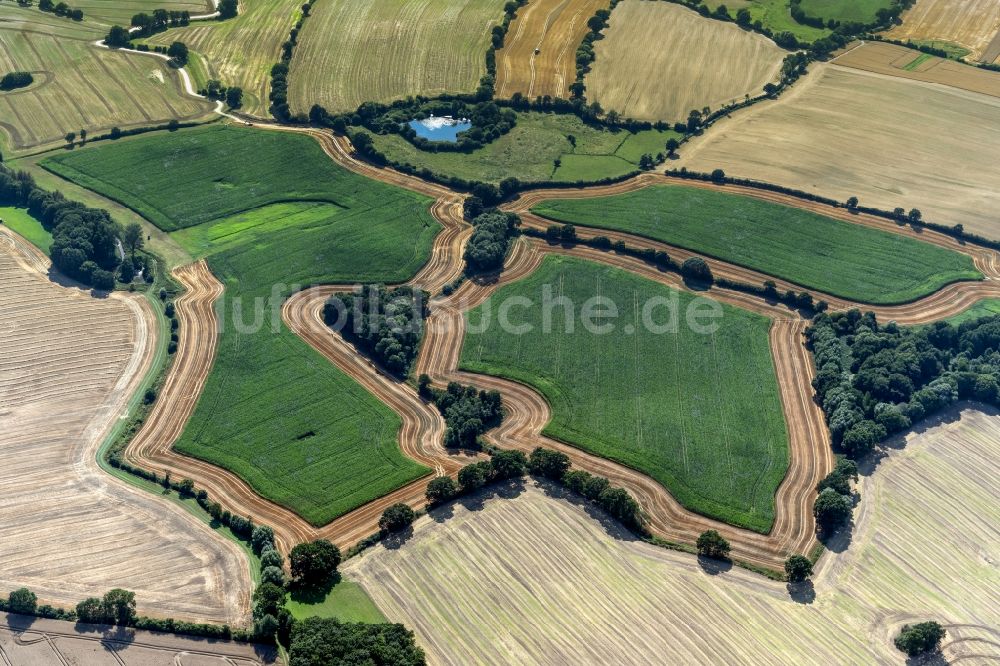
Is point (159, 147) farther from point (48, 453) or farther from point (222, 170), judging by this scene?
point (48, 453)

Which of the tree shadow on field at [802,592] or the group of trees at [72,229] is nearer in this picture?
the tree shadow on field at [802,592]

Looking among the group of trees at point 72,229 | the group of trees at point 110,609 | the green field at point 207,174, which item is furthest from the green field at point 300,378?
the group of trees at point 110,609

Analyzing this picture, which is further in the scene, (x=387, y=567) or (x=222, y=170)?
(x=222, y=170)

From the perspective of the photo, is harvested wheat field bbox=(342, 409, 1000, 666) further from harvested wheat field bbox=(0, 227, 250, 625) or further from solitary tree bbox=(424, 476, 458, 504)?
harvested wheat field bbox=(0, 227, 250, 625)

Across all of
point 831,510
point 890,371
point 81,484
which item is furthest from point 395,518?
point 890,371

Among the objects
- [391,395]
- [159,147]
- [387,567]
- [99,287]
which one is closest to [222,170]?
[159,147]

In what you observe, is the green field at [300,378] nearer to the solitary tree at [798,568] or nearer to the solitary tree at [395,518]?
the solitary tree at [395,518]
